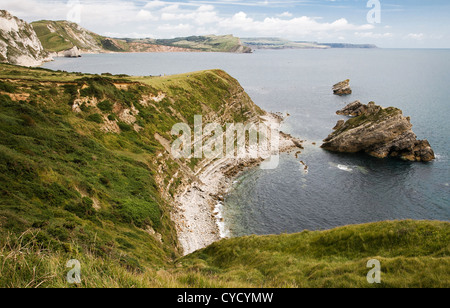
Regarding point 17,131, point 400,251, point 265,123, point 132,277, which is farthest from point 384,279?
point 265,123

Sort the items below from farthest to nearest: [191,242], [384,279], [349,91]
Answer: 1. [349,91]
2. [191,242]
3. [384,279]

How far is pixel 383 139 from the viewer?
78125mm

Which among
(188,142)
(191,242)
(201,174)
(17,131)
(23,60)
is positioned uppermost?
(23,60)

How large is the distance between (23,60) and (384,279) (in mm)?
227065

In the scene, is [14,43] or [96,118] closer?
[96,118]

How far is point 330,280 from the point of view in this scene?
16.3 meters

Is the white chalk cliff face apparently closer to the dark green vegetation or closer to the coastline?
the dark green vegetation

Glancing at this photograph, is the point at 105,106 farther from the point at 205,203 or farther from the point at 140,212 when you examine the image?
the point at 140,212

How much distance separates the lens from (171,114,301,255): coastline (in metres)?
44.7

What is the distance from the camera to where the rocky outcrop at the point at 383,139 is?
75.1 metres

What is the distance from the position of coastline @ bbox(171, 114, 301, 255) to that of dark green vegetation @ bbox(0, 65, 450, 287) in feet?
9.86

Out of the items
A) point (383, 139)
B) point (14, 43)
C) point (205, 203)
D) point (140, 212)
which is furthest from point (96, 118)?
point (14, 43)

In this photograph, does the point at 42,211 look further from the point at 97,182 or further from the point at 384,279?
the point at 384,279

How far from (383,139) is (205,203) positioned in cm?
5801
